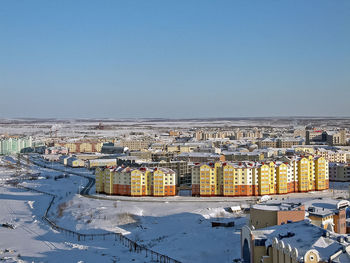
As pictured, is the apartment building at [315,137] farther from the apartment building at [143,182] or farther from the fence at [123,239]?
the fence at [123,239]

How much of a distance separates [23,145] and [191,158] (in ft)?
121

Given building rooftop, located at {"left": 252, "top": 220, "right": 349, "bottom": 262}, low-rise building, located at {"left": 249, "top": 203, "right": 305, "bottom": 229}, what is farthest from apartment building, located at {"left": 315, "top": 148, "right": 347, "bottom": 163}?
building rooftop, located at {"left": 252, "top": 220, "right": 349, "bottom": 262}

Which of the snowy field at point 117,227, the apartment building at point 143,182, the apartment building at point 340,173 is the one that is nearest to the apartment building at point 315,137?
the apartment building at point 340,173

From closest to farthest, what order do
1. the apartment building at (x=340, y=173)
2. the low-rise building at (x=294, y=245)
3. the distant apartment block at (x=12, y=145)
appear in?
the low-rise building at (x=294, y=245), the apartment building at (x=340, y=173), the distant apartment block at (x=12, y=145)

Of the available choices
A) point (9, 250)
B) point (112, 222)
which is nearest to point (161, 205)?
point (112, 222)

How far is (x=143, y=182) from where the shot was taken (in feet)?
93.1

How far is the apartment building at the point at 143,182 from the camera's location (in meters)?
28.2

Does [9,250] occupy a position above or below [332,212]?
below

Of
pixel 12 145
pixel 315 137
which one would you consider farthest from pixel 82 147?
pixel 315 137

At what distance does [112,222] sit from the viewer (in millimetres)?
21891

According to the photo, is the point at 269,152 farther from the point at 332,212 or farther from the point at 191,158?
the point at 332,212

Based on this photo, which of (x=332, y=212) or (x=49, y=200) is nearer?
(x=332, y=212)

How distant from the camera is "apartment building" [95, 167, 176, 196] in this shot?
28219mm

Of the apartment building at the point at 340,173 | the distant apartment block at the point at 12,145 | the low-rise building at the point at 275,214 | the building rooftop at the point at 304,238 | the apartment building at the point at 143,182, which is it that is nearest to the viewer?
the building rooftop at the point at 304,238
